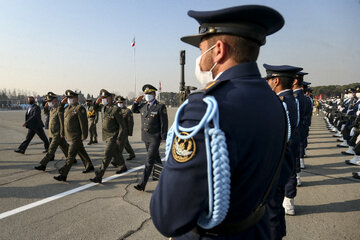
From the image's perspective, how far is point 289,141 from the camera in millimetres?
2467

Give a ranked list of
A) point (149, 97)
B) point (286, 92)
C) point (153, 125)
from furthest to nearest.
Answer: point (149, 97)
point (153, 125)
point (286, 92)

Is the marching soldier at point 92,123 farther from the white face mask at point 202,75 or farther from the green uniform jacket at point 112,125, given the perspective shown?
the white face mask at point 202,75

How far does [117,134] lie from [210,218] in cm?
Answer: 479

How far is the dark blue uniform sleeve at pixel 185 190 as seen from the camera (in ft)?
3.13

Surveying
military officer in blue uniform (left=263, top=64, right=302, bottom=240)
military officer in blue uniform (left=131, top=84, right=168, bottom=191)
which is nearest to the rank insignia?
military officer in blue uniform (left=263, top=64, right=302, bottom=240)

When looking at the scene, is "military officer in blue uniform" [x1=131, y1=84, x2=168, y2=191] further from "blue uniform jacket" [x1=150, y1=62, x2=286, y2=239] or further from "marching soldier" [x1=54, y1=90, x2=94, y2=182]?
"blue uniform jacket" [x1=150, y1=62, x2=286, y2=239]

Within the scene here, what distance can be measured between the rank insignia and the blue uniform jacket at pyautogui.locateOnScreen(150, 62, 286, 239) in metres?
0.02

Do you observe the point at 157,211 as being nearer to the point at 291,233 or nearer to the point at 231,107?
the point at 231,107

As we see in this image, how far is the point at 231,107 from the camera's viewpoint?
1.00m

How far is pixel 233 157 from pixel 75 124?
5525 mm

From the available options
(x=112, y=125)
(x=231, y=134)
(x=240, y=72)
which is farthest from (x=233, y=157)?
(x=112, y=125)

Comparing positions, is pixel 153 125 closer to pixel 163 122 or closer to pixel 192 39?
pixel 163 122

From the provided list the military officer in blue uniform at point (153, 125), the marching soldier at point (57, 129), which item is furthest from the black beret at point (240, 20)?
the marching soldier at point (57, 129)

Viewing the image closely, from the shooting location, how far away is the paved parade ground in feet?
10.5
